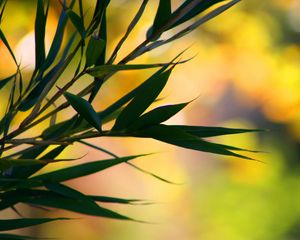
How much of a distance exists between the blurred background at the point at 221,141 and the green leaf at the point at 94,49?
8.26 feet

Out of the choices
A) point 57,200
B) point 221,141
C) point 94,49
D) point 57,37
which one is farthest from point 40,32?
point 221,141

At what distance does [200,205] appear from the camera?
5.42 meters

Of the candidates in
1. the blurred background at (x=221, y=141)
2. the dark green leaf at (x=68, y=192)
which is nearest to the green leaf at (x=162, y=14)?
the dark green leaf at (x=68, y=192)

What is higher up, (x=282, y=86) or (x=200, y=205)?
(x=282, y=86)

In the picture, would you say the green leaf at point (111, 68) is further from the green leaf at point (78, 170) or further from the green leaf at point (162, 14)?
the green leaf at point (78, 170)

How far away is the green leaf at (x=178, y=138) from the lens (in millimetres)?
1205

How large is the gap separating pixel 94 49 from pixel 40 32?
20 cm

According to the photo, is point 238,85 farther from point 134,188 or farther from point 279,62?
point 134,188

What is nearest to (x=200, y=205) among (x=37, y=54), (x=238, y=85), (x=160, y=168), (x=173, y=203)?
(x=173, y=203)

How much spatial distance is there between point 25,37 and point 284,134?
2799 mm

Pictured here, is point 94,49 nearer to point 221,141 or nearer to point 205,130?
point 205,130

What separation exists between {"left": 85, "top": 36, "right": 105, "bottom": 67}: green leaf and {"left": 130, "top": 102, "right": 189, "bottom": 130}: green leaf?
11 cm

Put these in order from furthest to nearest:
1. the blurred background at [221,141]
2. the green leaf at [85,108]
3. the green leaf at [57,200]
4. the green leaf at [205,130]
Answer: the blurred background at [221,141] < the green leaf at [57,200] < the green leaf at [205,130] < the green leaf at [85,108]

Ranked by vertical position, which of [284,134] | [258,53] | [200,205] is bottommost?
[200,205]
